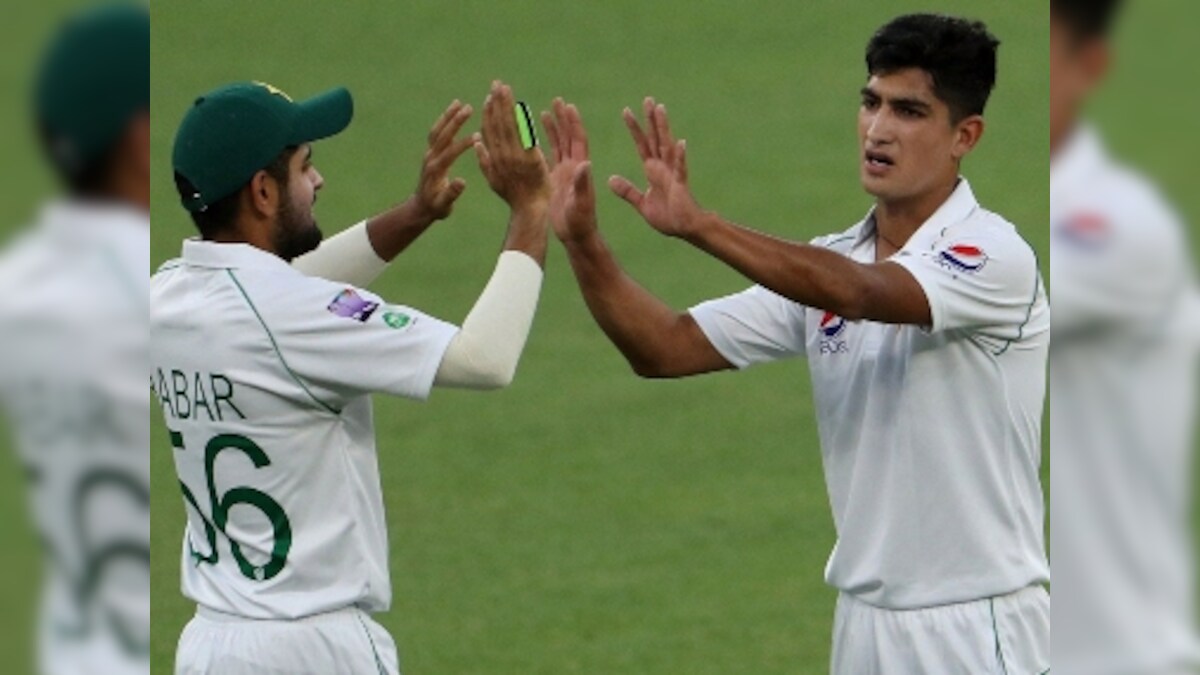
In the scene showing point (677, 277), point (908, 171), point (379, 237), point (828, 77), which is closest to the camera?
point (908, 171)

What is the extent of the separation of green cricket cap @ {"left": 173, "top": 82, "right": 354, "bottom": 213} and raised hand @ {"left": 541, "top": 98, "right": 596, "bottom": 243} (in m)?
0.68

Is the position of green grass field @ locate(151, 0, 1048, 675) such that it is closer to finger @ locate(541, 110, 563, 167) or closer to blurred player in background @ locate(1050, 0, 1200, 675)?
blurred player in background @ locate(1050, 0, 1200, 675)

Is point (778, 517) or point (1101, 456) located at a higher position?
point (1101, 456)

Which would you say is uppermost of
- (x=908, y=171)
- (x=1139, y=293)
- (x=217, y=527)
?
(x=908, y=171)

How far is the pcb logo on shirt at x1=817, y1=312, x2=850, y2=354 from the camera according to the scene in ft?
14.8

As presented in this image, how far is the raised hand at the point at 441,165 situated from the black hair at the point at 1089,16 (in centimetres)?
271

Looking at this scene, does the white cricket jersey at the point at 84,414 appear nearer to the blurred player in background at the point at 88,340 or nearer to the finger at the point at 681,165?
the blurred player in background at the point at 88,340

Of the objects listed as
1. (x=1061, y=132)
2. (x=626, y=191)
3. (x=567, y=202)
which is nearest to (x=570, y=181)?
(x=567, y=202)

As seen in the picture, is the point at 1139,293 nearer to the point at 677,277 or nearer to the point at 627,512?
the point at 627,512

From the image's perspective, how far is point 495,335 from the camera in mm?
4098

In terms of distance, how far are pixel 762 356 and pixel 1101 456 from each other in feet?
9.18

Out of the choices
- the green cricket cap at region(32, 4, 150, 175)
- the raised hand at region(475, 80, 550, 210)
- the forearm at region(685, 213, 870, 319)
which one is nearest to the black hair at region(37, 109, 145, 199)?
the green cricket cap at region(32, 4, 150, 175)

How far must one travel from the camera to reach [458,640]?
300 inches

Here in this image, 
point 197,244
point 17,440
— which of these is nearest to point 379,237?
point 197,244
